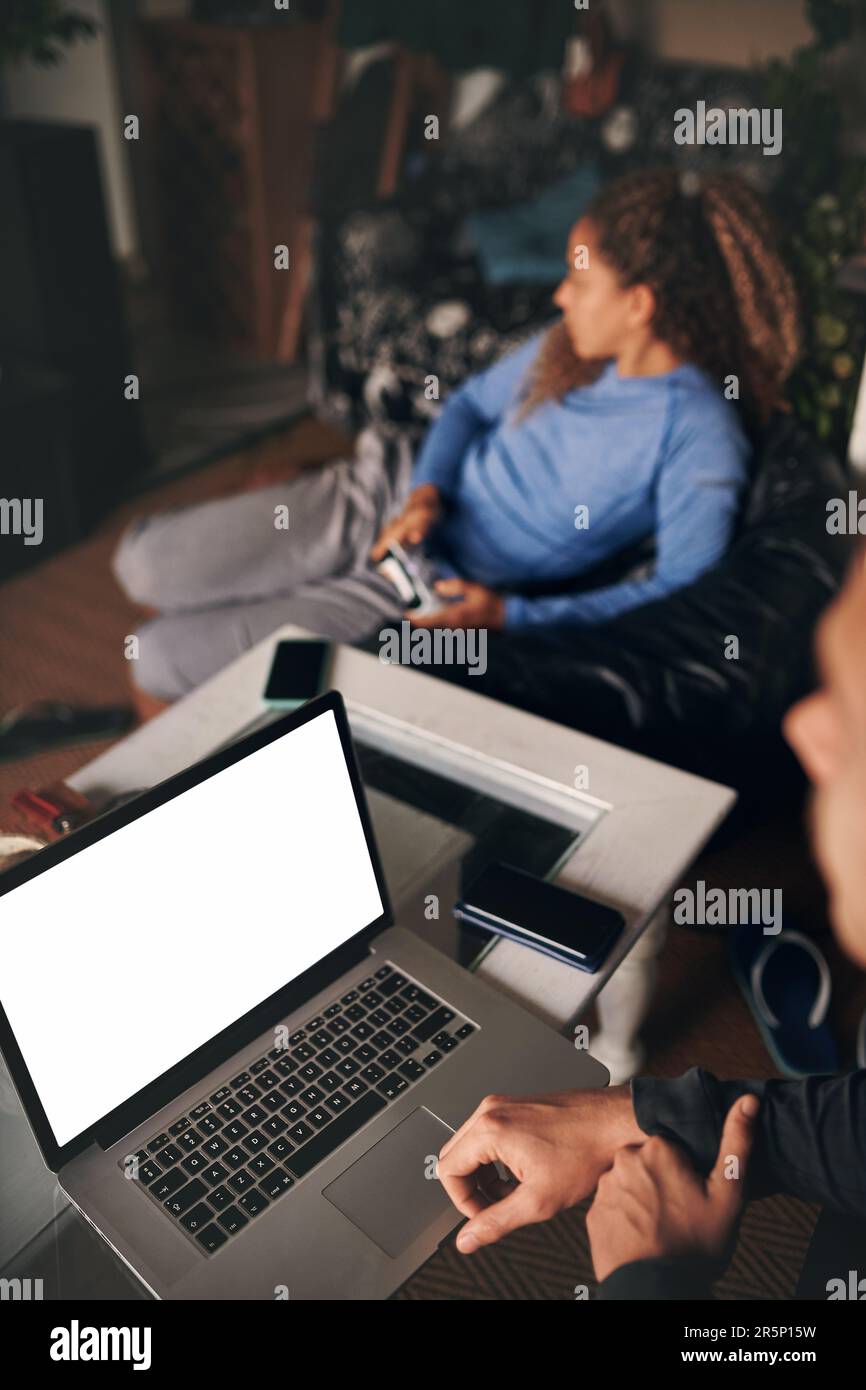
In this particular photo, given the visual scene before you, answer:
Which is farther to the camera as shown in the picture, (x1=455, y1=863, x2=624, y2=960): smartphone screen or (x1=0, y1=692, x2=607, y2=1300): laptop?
(x1=455, y1=863, x2=624, y2=960): smartphone screen

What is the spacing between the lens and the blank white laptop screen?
2.27 feet

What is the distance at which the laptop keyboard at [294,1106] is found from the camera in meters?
0.73

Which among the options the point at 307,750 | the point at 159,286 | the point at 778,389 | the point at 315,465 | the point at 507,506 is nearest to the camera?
the point at 307,750

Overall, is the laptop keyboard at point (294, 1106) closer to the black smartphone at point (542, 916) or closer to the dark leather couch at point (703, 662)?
the black smartphone at point (542, 916)

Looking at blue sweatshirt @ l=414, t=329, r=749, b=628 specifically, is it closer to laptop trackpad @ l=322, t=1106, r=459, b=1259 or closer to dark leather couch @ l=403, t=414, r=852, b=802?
dark leather couch @ l=403, t=414, r=852, b=802

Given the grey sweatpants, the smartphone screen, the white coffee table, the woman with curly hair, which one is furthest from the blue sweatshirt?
the smartphone screen

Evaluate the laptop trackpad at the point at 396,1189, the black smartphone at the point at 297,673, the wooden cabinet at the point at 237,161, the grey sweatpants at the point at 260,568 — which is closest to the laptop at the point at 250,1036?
the laptop trackpad at the point at 396,1189

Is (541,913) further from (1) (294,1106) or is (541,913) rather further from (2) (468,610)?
(2) (468,610)

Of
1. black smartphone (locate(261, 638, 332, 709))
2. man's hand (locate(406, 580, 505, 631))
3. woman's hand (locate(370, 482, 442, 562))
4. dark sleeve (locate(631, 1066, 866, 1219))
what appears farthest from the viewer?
woman's hand (locate(370, 482, 442, 562))

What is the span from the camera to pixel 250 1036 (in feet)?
2.69
